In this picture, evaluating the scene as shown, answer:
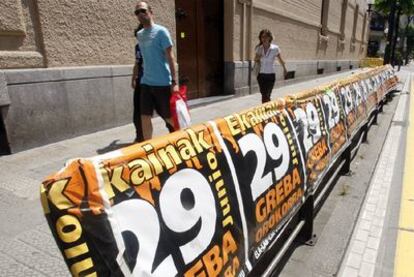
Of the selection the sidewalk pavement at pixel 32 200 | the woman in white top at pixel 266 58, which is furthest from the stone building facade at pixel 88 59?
the woman in white top at pixel 266 58

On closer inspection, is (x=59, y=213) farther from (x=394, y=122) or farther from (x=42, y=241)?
(x=394, y=122)

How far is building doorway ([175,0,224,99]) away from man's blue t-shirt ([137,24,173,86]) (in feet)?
15.2

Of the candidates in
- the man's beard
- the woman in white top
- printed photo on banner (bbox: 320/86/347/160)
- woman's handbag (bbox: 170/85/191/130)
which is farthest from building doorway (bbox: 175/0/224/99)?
printed photo on banner (bbox: 320/86/347/160)

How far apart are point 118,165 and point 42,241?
194 centimetres

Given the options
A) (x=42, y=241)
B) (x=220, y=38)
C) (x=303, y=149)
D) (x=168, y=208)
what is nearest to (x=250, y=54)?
(x=220, y=38)

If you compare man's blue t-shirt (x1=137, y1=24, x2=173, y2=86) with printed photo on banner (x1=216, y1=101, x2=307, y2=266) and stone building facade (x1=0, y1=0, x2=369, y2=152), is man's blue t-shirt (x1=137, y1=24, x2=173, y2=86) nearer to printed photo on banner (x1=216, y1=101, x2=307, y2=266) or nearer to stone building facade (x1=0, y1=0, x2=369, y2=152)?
stone building facade (x1=0, y1=0, x2=369, y2=152)

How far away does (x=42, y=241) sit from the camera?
2809 millimetres

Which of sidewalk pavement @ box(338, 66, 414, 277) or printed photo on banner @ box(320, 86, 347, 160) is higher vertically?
printed photo on banner @ box(320, 86, 347, 160)

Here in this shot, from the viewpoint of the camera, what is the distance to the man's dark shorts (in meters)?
4.63

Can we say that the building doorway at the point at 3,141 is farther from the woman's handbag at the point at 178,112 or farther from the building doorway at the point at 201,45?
the building doorway at the point at 201,45

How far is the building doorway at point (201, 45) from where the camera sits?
9234 mm

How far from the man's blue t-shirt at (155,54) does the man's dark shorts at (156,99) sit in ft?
0.23

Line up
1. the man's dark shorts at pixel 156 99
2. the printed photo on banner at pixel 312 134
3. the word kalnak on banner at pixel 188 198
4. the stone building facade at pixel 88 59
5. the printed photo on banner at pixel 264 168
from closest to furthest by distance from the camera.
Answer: the word kalnak on banner at pixel 188 198
the printed photo on banner at pixel 264 168
the printed photo on banner at pixel 312 134
the man's dark shorts at pixel 156 99
the stone building facade at pixel 88 59

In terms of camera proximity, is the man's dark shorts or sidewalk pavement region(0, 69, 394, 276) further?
the man's dark shorts
